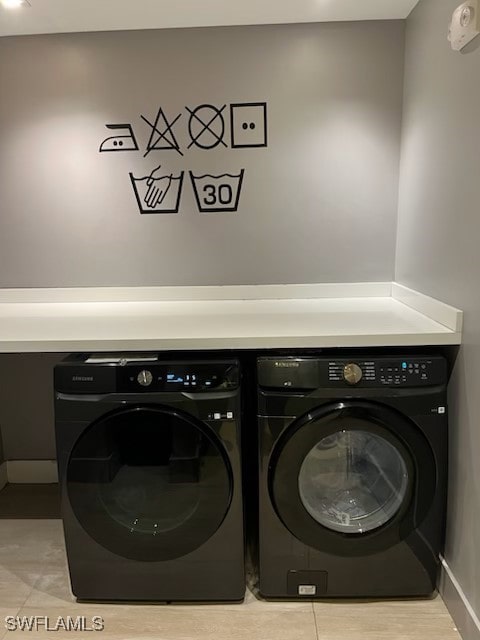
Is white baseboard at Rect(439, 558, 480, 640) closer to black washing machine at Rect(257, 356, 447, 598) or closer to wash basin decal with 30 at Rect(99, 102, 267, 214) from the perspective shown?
black washing machine at Rect(257, 356, 447, 598)

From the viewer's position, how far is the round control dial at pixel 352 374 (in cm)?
155

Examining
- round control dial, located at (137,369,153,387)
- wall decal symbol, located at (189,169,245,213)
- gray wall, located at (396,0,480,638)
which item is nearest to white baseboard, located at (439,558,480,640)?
gray wall, located at (396,0,480,638)

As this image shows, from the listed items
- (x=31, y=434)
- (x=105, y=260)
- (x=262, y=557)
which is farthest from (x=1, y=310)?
(x=262, y=557)

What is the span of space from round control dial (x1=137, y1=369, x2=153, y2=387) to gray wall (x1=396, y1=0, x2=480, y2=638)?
1.01m

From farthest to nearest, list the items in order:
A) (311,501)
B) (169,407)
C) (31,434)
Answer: (31,434) < (311,501) < (169,407)

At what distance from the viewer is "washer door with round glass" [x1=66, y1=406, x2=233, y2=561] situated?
5.21 ft

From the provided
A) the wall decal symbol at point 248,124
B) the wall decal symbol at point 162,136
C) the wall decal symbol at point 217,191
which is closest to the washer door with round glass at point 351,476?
the wall decal symbol at point 217,191

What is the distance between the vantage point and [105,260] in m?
2.31

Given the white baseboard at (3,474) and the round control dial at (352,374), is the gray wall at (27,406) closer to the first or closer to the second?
the white baseboard at (3,474)

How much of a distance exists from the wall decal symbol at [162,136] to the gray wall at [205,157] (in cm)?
3

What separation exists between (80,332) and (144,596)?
964 millimetres

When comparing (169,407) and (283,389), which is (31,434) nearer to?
(169,407)

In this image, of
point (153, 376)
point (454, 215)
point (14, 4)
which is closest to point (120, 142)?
point (14, 4)

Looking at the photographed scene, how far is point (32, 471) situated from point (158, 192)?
5.15 ft
